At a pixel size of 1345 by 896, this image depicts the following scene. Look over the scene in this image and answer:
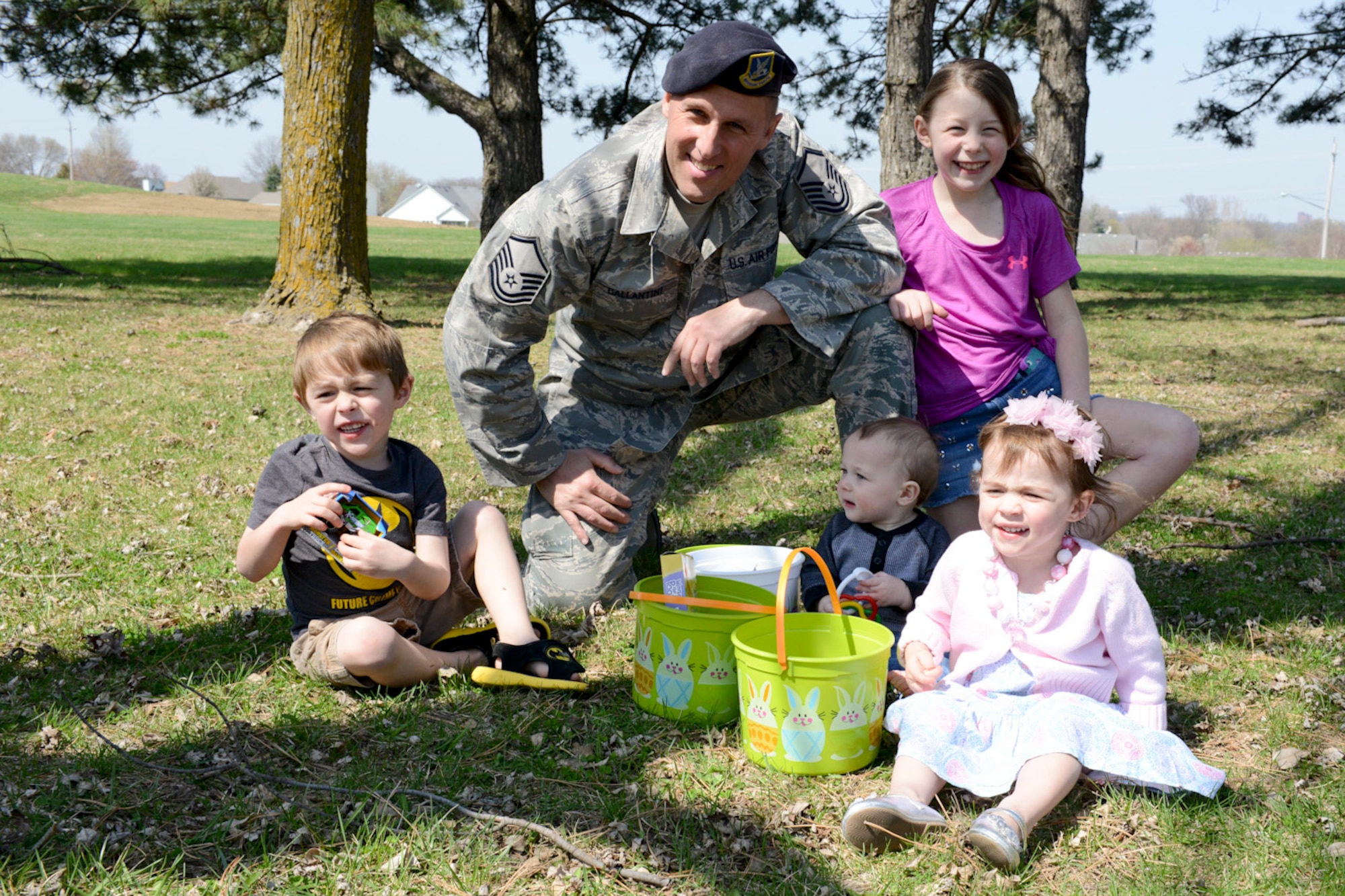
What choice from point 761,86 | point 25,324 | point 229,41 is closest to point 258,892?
point 761,86

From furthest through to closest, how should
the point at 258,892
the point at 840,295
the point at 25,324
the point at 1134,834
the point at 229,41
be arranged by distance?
the point at 229,41
the point at 25,324
the point at 840,295
the point at 1134,834
the point at 258,892

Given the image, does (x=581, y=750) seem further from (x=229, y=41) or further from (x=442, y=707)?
(x=229, y=41)

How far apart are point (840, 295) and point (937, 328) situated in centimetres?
36

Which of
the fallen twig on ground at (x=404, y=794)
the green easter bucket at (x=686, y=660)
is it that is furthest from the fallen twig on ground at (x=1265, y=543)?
the fallen twig on ground at (x=404, y=794)

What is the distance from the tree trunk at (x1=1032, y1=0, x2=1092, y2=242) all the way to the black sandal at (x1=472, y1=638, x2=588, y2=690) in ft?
38.4

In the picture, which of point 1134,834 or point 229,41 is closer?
point 1134,834

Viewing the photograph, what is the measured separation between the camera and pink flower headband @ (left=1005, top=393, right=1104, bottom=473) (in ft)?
8.52

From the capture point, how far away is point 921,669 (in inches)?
106

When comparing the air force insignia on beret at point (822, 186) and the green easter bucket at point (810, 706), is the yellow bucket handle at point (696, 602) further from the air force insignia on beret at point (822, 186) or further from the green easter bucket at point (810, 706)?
the air force insignia on beret at point (822, 186)

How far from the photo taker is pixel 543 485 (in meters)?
3.89

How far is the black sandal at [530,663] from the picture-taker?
301 cm

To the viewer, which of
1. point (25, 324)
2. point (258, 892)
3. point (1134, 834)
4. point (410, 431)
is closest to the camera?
point (258, 892)

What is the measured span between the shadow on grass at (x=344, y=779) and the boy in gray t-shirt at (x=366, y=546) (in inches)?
4.4

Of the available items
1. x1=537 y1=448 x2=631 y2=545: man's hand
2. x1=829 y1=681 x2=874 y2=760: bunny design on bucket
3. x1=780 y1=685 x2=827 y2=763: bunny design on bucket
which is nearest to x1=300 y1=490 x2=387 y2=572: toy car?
x1=537 y1=448 x2=631 y2=545: man's hand
